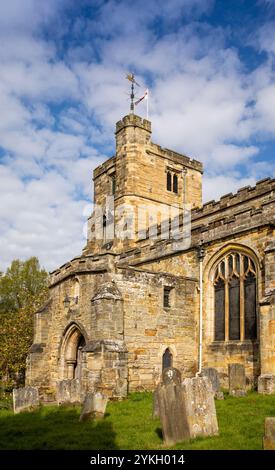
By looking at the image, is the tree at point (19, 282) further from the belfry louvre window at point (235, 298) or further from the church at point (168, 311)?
the belfry louvre window at point (235, 298)

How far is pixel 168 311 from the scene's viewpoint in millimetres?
18250

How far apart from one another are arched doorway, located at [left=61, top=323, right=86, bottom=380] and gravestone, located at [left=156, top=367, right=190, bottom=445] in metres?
10.5

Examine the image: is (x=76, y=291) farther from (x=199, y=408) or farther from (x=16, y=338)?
A: (x=199, y=408)

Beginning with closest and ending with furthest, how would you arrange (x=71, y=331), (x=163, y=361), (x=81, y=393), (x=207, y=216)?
(x=81, y=393), (x=163, y=361), (x=71, y=331), (x=207, y=216)

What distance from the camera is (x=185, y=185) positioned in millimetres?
35406

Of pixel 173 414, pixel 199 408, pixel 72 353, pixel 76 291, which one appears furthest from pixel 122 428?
pixel 72 353

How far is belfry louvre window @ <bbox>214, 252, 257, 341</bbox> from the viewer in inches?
682

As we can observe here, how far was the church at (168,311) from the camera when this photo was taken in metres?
15.6

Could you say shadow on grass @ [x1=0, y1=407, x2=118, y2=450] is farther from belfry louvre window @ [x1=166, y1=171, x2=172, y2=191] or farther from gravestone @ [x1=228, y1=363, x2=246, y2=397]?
belfry louvre window @ [x1=166, y1=171, x2=172, y2=191]

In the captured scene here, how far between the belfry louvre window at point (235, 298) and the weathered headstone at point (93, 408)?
7368 mm

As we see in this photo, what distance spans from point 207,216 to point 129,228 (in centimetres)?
774

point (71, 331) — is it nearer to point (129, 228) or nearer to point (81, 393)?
point (81, 393)

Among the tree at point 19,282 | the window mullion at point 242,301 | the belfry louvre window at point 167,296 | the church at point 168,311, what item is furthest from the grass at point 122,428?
the tree at point 19,282
